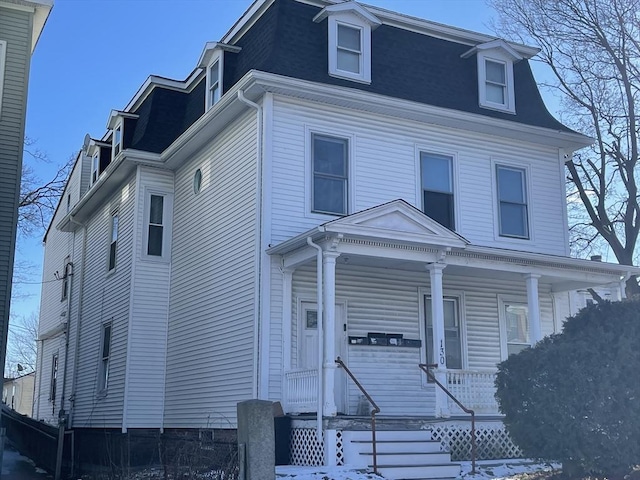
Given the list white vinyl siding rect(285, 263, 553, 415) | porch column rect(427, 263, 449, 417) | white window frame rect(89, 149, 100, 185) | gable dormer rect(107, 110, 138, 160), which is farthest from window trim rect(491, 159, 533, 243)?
white window frame rect(89, 149, 100, 185)

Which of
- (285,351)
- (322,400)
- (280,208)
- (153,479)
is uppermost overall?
(280,208)

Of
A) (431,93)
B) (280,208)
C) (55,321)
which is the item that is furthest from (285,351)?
(55,321)

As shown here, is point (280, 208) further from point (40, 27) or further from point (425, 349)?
point (40, 27)

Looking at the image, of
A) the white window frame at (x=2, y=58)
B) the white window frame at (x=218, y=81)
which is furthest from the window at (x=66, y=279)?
the white window frame at (x=2, y=58)

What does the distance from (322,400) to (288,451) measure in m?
1.37

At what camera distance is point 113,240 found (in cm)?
1991

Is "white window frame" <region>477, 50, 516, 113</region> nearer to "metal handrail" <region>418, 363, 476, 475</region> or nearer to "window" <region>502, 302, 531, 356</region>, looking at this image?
"window" <region>502, 302, 531, 356</region>

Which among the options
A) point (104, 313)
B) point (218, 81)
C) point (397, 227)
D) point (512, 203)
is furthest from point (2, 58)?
point (512, 203)

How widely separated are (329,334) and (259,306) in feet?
5.97

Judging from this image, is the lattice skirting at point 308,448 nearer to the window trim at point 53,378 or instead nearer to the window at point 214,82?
the window at point 214,82

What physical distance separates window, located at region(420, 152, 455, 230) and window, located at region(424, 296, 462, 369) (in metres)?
1.58

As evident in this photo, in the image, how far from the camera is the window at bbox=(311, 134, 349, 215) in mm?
14641

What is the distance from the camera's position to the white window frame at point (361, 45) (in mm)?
15328

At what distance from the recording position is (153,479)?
11.4 m
